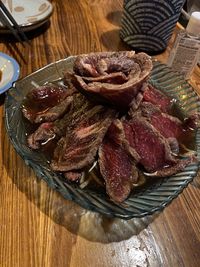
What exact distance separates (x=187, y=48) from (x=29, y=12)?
98cm

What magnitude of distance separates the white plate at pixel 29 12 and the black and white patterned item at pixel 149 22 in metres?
0.48

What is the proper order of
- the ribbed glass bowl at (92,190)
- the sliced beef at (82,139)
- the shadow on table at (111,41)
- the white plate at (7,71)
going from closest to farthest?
1. the ribbed glass bowl at (92,190)
2. the sliced beef at (82,139)
3. the white plate at (7,71)
4. the shadow on table at (111,41)

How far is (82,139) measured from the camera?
1.03 metres

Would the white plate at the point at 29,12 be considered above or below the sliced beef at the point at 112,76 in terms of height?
below

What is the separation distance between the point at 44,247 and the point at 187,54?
1140 millimetres

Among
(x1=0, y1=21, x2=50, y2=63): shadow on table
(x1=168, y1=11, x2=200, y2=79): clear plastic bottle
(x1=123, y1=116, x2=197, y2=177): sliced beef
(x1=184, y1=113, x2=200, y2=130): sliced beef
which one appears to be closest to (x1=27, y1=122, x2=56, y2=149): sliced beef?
(x1=123, y1=116, x2=197, y2=177): sliced beef

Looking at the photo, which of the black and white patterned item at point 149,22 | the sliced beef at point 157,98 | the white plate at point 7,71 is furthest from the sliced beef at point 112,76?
the black and white patterned item at point 149,22

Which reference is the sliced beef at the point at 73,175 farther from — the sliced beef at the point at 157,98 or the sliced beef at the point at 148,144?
the sliced beef at the point at 157,98

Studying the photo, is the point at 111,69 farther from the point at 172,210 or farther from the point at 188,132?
the point at 172,210

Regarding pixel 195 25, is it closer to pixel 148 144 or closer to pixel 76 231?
pixel 148 144

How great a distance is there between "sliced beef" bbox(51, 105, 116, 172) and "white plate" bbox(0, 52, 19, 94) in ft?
1.34

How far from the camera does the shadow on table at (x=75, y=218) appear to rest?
960mm

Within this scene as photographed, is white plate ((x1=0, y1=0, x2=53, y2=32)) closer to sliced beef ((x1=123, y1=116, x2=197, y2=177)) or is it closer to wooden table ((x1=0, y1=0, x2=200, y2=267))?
wooden table ((x1=0, y1=0, x2=200, y2=267))

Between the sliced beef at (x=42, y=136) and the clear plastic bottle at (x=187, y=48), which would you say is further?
the clear plastic bottle at (x=187, y=48)
